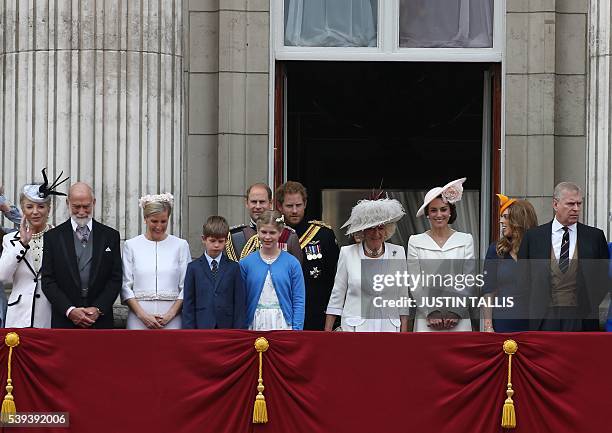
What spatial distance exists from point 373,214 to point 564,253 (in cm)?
144

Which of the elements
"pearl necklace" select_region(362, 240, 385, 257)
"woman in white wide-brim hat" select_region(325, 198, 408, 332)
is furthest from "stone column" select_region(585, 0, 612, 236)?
"pearl necklace" select_region(362, 240, 385, 257)

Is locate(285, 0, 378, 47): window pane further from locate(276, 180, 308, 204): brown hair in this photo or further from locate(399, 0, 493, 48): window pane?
locate(276, 180, 308, 204): brown hair

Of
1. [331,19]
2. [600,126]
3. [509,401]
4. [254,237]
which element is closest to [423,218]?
[331,19]

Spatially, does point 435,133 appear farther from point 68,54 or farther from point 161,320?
point 161,320

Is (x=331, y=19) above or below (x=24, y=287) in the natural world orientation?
above

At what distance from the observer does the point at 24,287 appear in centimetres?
1071

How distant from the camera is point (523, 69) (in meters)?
13.2

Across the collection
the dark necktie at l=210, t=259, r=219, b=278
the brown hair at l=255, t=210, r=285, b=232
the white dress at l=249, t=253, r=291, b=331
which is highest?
the brown hair at l=255, t=210, r=285, b=232

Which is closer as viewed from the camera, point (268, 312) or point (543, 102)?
point (268, 312)

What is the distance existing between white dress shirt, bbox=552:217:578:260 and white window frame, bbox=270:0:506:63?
324cm

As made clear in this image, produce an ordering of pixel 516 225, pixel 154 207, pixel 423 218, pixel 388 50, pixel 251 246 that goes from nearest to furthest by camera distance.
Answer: pixel 516 225 < pixel 154 207 < pixel 251 246 < pixel 388 50 < pixel 423 218

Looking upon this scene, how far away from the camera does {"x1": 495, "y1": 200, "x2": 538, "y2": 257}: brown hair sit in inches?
415

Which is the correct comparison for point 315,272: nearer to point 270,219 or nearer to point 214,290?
point 270,219

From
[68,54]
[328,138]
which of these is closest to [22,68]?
[68,54]
